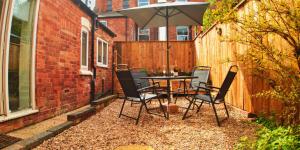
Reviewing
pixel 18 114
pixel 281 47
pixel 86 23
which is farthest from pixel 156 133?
pixel 86 23

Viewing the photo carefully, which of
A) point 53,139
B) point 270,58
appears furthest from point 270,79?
point 53,139

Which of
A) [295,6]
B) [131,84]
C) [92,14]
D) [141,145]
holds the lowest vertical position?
[141,145]

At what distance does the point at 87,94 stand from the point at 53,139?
3.42 m

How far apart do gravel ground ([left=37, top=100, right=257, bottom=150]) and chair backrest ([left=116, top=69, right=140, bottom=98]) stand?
0.54m

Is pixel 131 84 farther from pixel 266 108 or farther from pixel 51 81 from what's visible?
pixel 266 108

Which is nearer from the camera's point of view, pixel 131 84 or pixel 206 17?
pixel 131 84

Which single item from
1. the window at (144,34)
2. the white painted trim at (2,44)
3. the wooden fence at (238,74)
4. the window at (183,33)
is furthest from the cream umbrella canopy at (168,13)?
the window at (144,34)

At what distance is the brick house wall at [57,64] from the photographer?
4.20 meters

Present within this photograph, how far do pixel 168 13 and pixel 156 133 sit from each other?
3517 millimetres

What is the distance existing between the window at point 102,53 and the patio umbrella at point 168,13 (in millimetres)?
2589

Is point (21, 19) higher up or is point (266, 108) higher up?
point (21, 19)

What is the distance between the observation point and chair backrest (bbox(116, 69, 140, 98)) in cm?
455

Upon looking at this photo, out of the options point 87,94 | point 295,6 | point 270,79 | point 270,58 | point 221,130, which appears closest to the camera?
point 295,6

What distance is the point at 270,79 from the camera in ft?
11.6
